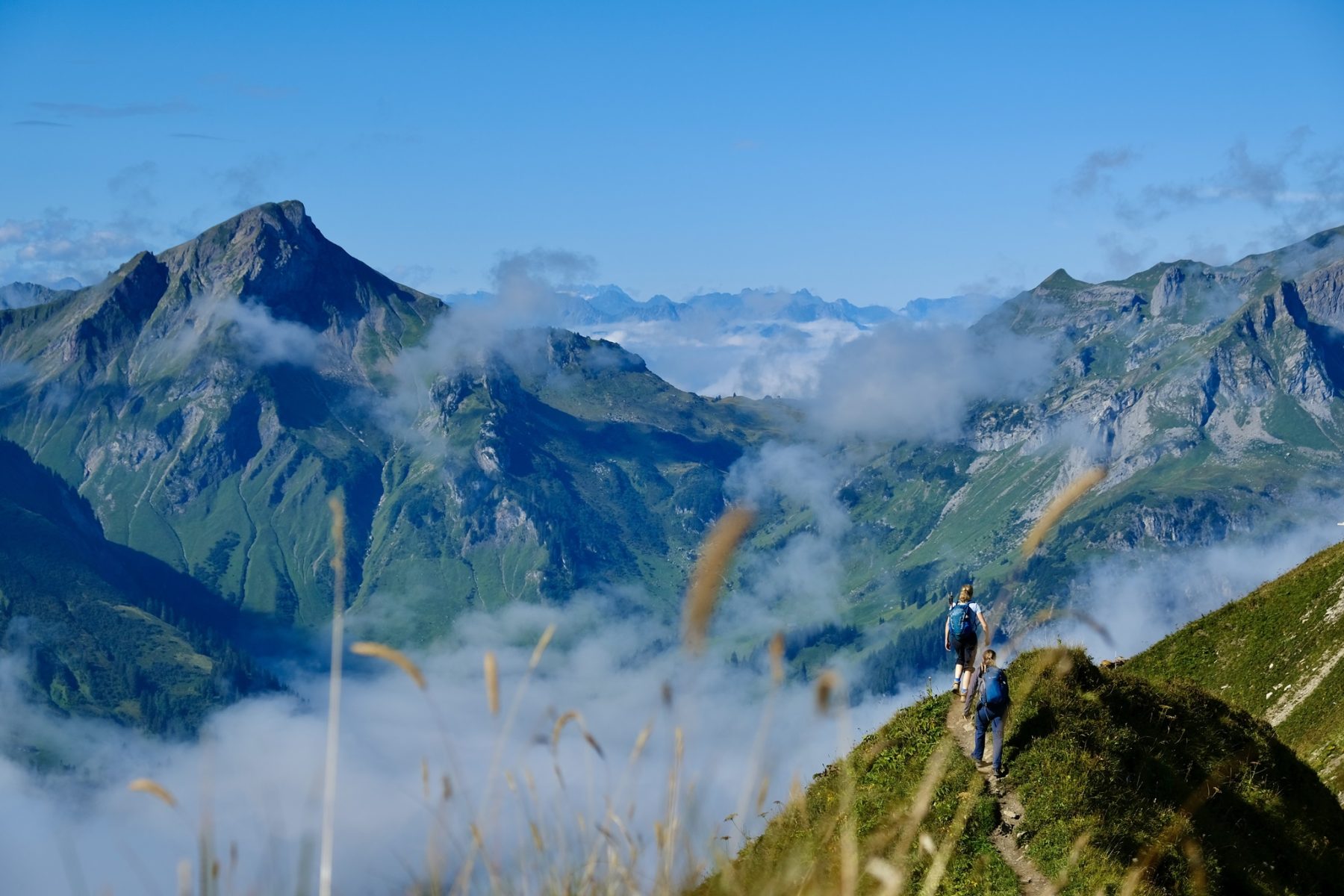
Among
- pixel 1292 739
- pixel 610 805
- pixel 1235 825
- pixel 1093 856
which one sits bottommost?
pixel 1292 739

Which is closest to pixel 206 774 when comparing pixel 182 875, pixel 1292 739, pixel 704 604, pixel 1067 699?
pixel 182 875

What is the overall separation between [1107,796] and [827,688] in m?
17.5

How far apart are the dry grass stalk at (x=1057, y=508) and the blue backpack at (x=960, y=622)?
16.2 meters

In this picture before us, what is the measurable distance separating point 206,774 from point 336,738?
24.9 inches

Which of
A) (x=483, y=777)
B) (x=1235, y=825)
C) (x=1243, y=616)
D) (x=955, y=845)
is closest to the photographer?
(x=483, y=777)

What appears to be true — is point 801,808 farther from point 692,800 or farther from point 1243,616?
point 1243,616

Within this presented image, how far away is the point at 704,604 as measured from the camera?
222 inches

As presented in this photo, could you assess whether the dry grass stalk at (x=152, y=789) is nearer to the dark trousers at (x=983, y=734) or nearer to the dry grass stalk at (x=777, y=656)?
the dry grass stalk at (x=777, y=656)

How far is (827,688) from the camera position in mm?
5574

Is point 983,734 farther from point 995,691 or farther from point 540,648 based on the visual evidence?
point 540,648

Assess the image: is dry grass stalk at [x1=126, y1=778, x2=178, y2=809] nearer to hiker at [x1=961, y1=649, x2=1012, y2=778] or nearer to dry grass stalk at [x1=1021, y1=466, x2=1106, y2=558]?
dry grass stalk at [x1=1021, y1=466, x2=1106, y2=558]

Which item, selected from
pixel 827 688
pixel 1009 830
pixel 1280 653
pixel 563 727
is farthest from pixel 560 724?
pixel 1280 653

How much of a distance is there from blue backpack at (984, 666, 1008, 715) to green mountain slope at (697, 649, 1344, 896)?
775 mm

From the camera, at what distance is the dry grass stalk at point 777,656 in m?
5.33
